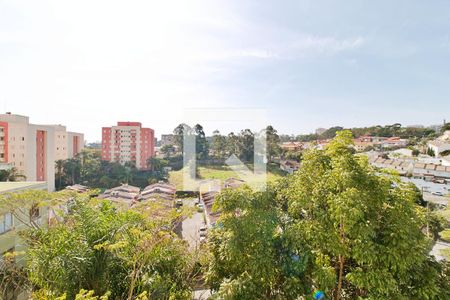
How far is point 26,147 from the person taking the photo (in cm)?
1574

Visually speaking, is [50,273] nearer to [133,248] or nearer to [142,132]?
[133,248]

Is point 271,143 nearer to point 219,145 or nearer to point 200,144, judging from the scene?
point 219,145

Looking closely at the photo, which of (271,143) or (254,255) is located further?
(271,143)

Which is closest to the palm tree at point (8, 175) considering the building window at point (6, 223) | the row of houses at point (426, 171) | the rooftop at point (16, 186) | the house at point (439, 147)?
the rooftop at point (16, 186)

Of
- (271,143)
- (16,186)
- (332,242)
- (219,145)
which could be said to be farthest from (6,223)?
(219,145)

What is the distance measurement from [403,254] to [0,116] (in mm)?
20874

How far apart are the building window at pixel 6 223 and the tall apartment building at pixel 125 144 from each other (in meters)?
21.8

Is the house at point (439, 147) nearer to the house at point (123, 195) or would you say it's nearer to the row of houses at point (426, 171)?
the row of houses at point (426, 171)

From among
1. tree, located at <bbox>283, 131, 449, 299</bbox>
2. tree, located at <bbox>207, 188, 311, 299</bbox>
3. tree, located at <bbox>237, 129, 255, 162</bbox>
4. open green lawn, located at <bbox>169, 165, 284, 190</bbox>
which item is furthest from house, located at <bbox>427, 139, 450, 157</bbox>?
tree, located at <bbox>207, 188, 311, 299</bbox>

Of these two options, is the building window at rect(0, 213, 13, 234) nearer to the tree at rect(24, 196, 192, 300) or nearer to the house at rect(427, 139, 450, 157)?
the tree at rect(24, 196, 192, 300)

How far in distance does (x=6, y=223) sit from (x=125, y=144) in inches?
902

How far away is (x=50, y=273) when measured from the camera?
8.09 feet

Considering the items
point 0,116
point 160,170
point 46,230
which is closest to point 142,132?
point 160,170

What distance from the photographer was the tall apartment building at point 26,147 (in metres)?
15.6
